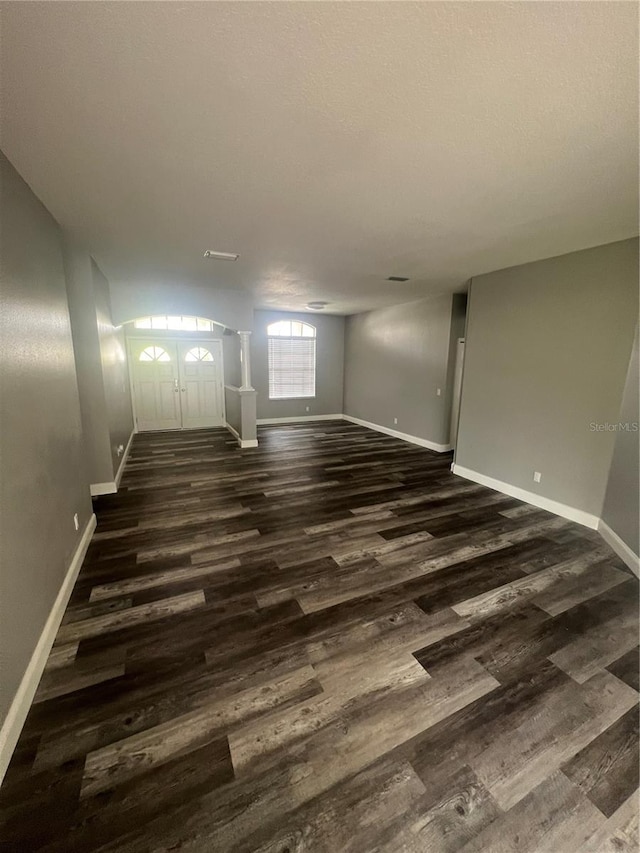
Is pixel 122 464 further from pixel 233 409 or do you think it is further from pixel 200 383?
pixel 200 383

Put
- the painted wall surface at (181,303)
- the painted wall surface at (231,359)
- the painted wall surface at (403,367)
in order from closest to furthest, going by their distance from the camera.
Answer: the painted wall surface at (181,303) → the painted wall surface at (403,367) → the painted wall surface at (231,359)

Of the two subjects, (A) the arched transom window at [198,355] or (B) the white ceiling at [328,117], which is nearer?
(B) the white ceiling at [328,117]

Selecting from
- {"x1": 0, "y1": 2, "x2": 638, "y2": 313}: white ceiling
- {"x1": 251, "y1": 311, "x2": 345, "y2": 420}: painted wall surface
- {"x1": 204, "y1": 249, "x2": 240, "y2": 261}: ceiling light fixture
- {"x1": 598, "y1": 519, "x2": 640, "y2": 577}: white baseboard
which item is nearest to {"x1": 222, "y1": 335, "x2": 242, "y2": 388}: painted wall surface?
{"x1": 251, "y1": 311, "x2": 345, "y2": 420}: painted wall surface

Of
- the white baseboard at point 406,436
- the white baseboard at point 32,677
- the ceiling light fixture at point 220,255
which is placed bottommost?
the white baseboard at point 32,677

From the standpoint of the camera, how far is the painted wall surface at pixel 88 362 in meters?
3.49

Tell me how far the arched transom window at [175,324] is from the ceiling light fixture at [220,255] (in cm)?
324

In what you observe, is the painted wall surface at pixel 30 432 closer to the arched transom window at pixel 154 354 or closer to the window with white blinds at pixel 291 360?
the arched transom window at pixel 154 354

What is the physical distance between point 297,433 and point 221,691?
18.5 ft

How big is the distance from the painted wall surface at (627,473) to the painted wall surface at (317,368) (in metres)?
6.13

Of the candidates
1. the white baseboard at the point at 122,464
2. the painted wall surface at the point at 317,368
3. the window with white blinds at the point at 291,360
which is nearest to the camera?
the white baseboard at the point at 122,464

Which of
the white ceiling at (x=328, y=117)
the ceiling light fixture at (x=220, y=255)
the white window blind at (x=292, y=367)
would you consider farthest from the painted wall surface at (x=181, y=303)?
the white ceiling at (x=328, y=117)

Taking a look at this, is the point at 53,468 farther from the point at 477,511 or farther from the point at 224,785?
the point at 477,511

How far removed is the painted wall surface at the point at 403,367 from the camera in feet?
19.2

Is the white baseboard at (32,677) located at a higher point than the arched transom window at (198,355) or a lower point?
lower
